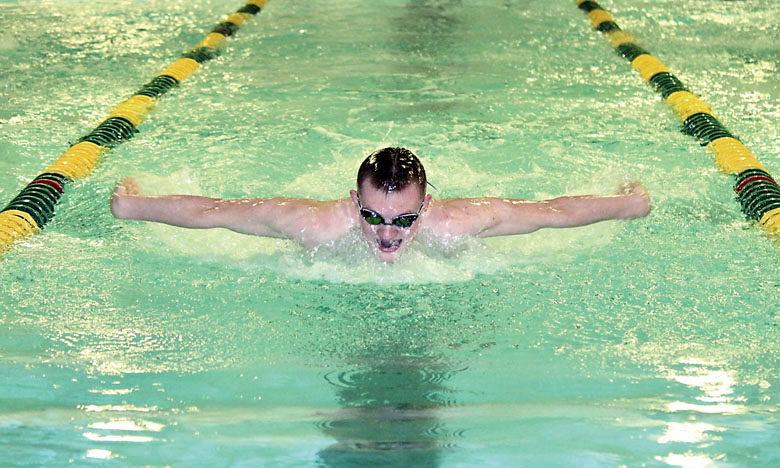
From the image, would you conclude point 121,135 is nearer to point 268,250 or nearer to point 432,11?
point 268,250

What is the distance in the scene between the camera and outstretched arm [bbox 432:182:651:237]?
323cm

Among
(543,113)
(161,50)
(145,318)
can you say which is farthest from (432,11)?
(145,318)

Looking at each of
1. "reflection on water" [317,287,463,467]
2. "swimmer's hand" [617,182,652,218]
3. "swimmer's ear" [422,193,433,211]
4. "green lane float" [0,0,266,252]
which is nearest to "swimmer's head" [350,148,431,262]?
"swimmer's ear" [422,193,433,211]

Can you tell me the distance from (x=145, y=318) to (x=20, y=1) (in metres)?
6.18

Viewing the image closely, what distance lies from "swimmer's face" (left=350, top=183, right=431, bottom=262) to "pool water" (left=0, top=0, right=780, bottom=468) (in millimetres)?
204

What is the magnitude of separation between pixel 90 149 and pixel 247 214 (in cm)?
177

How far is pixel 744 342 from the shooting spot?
283 centimetres

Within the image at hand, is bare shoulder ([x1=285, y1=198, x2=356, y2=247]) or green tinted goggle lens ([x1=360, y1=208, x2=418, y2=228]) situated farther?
bare shoulder ([x1=285, y1=198, x2=356, y2=247])

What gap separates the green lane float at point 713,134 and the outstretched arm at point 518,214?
85 centimetres

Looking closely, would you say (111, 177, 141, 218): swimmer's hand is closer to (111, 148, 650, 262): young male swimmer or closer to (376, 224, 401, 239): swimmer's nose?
(111, 148, 650, 262): young male swimmer

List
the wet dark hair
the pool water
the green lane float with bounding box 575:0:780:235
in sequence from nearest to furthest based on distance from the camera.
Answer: the pool water
the wet dark hair
the green lane float with bounding box 575:0:780:235

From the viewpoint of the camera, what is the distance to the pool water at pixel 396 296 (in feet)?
7.84

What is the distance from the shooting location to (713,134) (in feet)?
15.6

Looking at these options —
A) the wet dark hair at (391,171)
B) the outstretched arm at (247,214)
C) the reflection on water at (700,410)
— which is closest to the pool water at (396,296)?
the reflection on water at (700,410)
